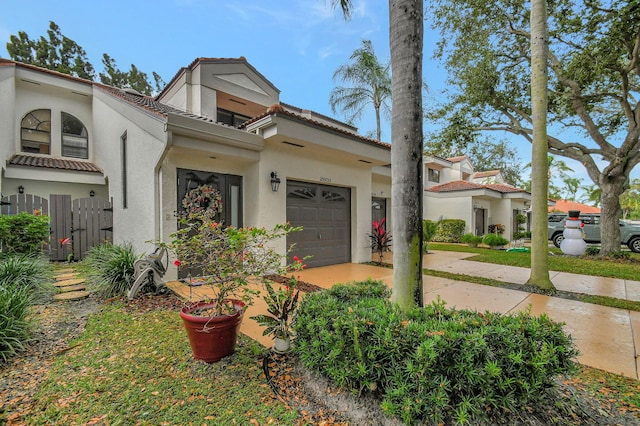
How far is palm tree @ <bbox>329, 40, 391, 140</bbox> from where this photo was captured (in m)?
16.8

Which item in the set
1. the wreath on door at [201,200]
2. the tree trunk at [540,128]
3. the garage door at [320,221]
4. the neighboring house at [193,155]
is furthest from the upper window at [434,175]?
the wreath on door at [201,200]

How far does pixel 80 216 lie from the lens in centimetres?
938

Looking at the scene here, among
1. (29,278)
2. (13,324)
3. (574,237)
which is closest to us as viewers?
(13,324)

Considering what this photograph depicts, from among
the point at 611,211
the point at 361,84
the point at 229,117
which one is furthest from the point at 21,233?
the point at 611,211

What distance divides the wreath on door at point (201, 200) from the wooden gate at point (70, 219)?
487cm

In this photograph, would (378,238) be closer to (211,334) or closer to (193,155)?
(193,155)

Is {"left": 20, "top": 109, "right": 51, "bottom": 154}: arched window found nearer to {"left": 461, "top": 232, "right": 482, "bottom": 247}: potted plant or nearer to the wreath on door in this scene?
the wreath on door

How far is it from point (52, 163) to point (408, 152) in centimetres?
1357

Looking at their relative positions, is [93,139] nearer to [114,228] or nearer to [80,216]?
[80,216]

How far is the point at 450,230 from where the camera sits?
1908 centimetres

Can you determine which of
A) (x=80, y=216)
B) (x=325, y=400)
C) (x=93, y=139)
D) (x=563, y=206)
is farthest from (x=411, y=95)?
(x=563, y=206)

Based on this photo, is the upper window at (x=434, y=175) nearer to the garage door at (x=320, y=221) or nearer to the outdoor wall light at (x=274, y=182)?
the garage door at (x=320, y=221)

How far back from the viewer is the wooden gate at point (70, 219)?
→ 8969 mm

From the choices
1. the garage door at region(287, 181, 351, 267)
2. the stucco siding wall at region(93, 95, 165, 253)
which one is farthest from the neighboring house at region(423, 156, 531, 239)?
the stucco siding wall at region(93, 95, 165, 253)
